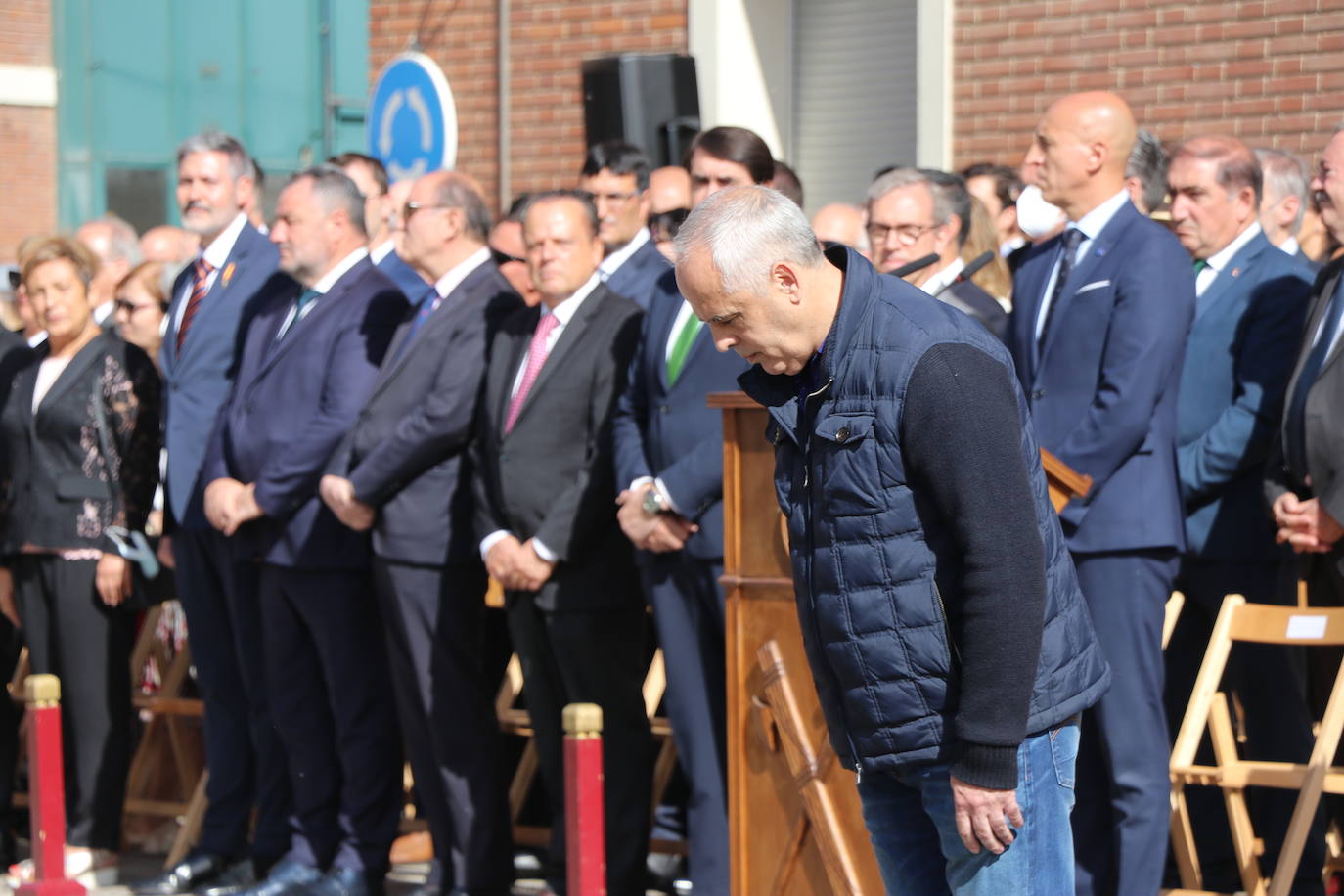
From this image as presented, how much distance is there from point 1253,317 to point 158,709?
4.85m

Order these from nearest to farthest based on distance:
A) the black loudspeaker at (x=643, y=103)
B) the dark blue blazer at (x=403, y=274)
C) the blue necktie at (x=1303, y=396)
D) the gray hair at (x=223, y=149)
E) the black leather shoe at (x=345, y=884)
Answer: the blue necktie at (x=1303, y=396)
the black leather shoe at (x=345, y=884)
the gray hair at (x=223, y=149)
the dark blue blazer at (x=403, y=274)
the black loudspeaker at (x=643, y=103)

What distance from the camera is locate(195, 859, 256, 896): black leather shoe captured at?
23.9ft

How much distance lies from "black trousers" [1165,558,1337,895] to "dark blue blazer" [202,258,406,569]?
3002mm

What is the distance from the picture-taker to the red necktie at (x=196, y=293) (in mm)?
7781

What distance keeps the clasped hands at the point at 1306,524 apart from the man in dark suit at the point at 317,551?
10.8 feet

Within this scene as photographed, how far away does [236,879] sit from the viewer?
7352 millimetres

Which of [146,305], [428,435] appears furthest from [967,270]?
[146,305]

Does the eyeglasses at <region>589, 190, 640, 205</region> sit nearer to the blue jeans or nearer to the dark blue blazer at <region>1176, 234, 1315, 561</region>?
the dark blue blazer at <region>1176, 234, 1315, 561</region>

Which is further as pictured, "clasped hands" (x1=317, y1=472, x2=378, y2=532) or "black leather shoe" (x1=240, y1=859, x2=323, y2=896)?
"black leather shoe" (x1=240, y1=859, x2=323, y2=896)

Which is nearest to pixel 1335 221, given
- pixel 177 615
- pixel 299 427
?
pixel 299 427

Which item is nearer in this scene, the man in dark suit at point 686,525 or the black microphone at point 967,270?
the man in dark suit at point 686,525

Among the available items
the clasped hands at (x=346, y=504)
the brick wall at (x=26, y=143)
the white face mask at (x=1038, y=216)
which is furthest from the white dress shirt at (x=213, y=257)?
the brick wall at (x=26, y=143)

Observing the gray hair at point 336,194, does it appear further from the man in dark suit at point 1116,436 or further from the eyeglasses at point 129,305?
the man in dark suit at point 1116,436

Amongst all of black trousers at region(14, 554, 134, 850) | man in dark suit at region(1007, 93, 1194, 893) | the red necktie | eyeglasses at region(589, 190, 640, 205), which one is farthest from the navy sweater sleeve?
black trousers at region(14, 554, 134, 850)
